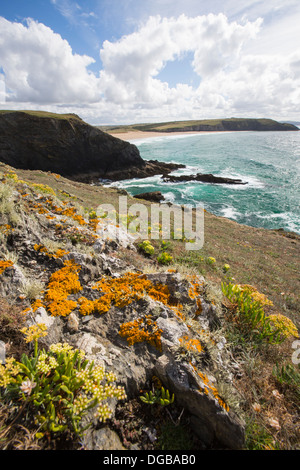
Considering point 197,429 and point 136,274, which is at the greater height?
point 136,274

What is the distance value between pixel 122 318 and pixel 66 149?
51362 mm

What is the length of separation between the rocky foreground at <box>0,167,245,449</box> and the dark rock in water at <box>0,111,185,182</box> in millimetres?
45711

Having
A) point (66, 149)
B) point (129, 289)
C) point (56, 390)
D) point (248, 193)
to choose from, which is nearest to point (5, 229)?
point (129, 289)

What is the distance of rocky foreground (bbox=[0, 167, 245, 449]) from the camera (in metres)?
2.99

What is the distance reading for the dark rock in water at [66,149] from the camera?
43375mm

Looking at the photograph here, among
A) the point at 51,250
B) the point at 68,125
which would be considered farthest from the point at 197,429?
the point at 68,125

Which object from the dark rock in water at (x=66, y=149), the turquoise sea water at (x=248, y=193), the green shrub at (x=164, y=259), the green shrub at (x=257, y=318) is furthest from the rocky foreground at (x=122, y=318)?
the dark rock in water at (x=66, y=149)

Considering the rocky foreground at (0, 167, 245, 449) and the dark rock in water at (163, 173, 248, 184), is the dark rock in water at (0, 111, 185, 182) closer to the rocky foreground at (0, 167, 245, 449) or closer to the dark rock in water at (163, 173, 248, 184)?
the dark rock in water at (163, 173, 248, 184)

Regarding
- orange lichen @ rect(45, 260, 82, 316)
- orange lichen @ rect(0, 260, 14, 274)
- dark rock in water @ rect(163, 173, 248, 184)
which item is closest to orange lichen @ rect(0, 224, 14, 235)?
orange lichen @ rect(0, 260, 14, 274)

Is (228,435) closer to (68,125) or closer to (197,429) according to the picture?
(197,429)

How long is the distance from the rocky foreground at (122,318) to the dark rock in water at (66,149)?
45.7m

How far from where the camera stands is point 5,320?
3.20 m

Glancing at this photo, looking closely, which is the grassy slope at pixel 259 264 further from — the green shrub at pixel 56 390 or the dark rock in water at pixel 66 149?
the dark rock in water at pixel 66 149
